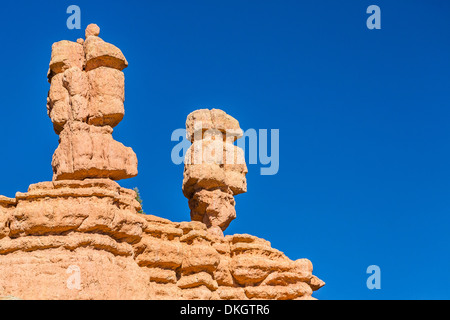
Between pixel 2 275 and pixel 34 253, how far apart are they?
2.43 ft

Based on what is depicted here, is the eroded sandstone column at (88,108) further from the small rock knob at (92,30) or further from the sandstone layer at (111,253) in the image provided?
the sandstone layer at (111,253)

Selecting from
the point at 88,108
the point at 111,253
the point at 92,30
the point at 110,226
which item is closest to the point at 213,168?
the point at 88,108

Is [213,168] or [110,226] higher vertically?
[213,168]

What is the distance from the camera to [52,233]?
14727 mm

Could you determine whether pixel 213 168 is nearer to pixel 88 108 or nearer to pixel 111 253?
pixel 88 108

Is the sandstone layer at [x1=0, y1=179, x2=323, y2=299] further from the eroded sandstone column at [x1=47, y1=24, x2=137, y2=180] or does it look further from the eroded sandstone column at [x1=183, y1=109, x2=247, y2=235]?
the eroded sandstone column at [x1=183, y1=109, x2=247, y2=235]

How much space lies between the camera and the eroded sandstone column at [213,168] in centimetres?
2038

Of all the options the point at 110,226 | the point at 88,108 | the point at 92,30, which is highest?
the point at 92,30

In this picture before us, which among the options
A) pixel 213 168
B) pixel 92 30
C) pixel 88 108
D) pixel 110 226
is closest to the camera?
pixel 110 226

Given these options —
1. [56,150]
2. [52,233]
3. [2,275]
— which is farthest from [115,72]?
[2,275]

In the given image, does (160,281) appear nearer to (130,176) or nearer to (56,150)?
(130,176)

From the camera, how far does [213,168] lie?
20.4 metres

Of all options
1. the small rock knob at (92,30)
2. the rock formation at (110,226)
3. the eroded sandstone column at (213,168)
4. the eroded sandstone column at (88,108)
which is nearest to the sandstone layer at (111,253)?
the rock formation at (110,226)

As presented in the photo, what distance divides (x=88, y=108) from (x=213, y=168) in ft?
14.2
